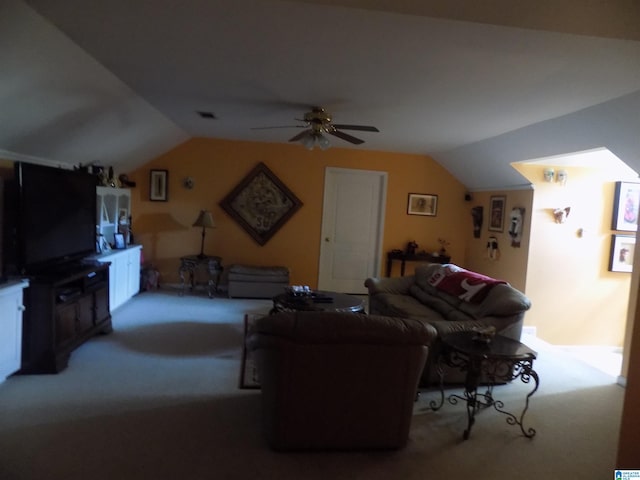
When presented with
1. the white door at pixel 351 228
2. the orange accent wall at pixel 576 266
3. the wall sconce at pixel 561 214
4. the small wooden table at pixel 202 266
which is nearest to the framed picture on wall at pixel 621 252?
the orange accent wall at pixel 576 266

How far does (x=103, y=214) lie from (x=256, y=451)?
12.7ft

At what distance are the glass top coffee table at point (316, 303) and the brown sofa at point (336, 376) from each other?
1439 mm

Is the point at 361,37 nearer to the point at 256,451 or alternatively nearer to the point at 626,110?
the point at 626,110

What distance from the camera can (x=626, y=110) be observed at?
314cm

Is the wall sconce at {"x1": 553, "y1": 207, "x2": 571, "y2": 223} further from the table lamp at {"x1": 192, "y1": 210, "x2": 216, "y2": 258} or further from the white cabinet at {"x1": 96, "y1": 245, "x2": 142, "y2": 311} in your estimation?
the white cabinet at {"x1": 96, "y1": 245, "x2": 142, "y2": 311}

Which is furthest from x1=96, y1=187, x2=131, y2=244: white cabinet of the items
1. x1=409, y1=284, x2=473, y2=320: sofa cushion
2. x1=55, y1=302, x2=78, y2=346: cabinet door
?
x1=409, y1=284, x2=473, y2=320: sofa cushion

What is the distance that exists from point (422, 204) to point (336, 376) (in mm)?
5076

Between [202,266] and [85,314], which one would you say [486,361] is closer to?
[85,314]

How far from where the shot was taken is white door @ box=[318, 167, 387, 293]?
263 inches

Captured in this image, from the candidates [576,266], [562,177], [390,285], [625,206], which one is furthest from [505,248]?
[390,285]

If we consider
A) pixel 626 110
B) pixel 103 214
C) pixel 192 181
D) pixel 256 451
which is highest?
pixel 626 110

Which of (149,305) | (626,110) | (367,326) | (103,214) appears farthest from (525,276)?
(103,214)

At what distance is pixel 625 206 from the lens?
492cm

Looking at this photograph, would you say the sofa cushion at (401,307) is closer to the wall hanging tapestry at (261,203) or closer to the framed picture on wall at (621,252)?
the wall hanging tapestry at (261,203)
